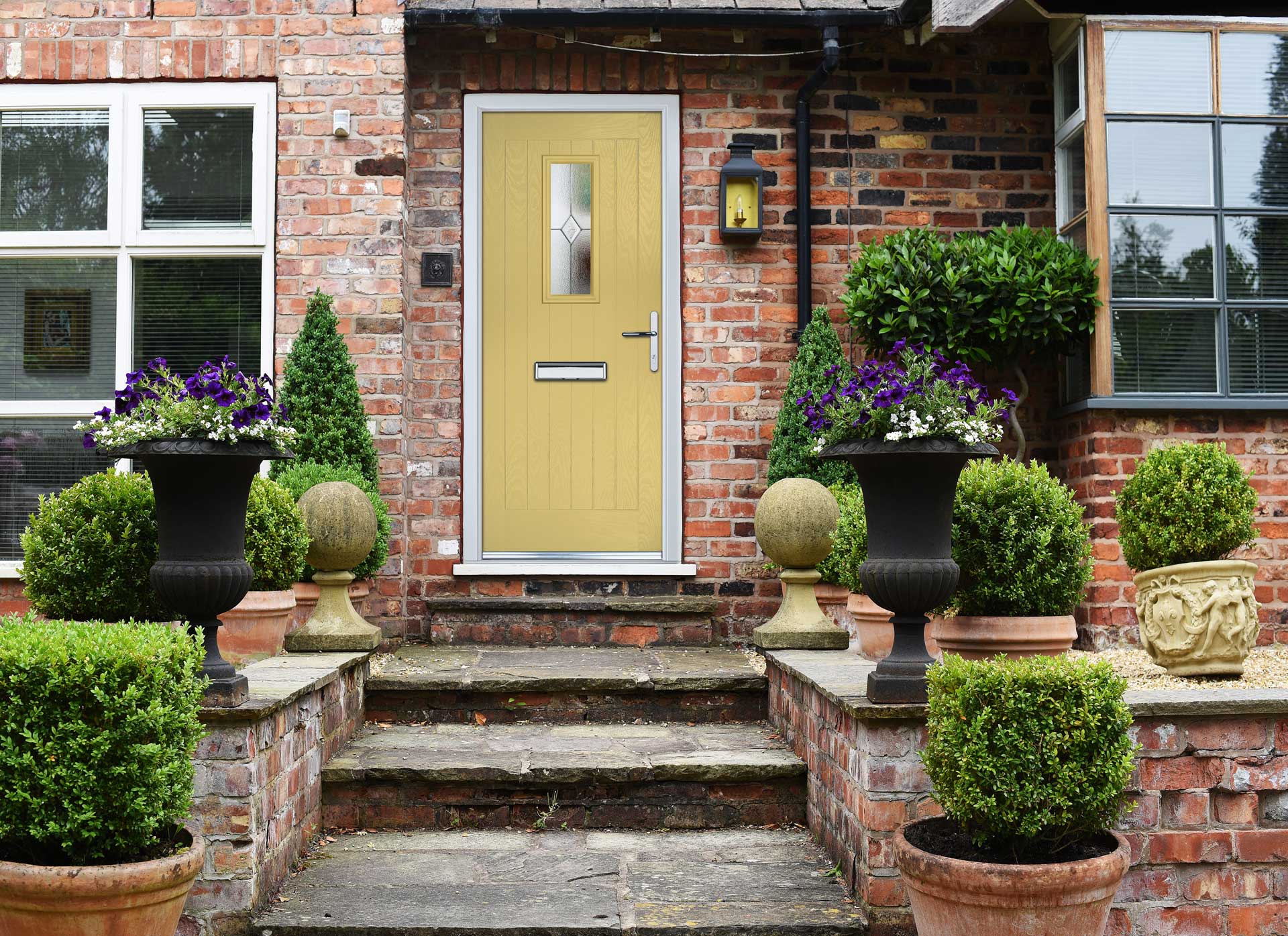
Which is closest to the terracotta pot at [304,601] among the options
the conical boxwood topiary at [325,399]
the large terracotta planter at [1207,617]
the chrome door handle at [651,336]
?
the conical boxwood topiary at [325,399]

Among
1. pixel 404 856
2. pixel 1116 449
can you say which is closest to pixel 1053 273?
pixel 1116 449

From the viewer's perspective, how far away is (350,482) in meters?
4.76

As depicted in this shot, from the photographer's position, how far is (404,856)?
3609 mm

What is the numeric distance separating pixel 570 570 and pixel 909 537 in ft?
8.61

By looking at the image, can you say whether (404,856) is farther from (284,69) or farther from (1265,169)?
(1265,169)

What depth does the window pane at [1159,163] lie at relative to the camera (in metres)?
5.26

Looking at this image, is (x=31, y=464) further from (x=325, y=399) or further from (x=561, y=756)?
(x=561, y=756)

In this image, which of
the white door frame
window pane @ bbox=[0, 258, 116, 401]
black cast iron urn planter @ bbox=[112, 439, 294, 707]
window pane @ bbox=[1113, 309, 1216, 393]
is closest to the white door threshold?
the white door frame

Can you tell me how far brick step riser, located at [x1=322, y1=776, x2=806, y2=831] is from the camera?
3.90 m

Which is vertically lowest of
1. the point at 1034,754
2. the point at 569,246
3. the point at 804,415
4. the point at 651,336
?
the point at 1034,754

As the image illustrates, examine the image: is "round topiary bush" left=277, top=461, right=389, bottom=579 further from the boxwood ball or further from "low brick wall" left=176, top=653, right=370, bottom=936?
"low brick wall" left=176, top=653, right=370, bottom=936

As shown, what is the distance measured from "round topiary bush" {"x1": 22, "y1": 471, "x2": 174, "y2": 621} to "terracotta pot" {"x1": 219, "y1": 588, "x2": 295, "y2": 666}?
49 centimetres

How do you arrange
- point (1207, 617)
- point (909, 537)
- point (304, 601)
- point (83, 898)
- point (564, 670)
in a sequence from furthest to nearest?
point (304, 601) → point (564, 670) → point (1207, 617) → point (909, 537) → point (83, 898)

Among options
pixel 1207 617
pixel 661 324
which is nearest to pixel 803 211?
pixel 661 324
